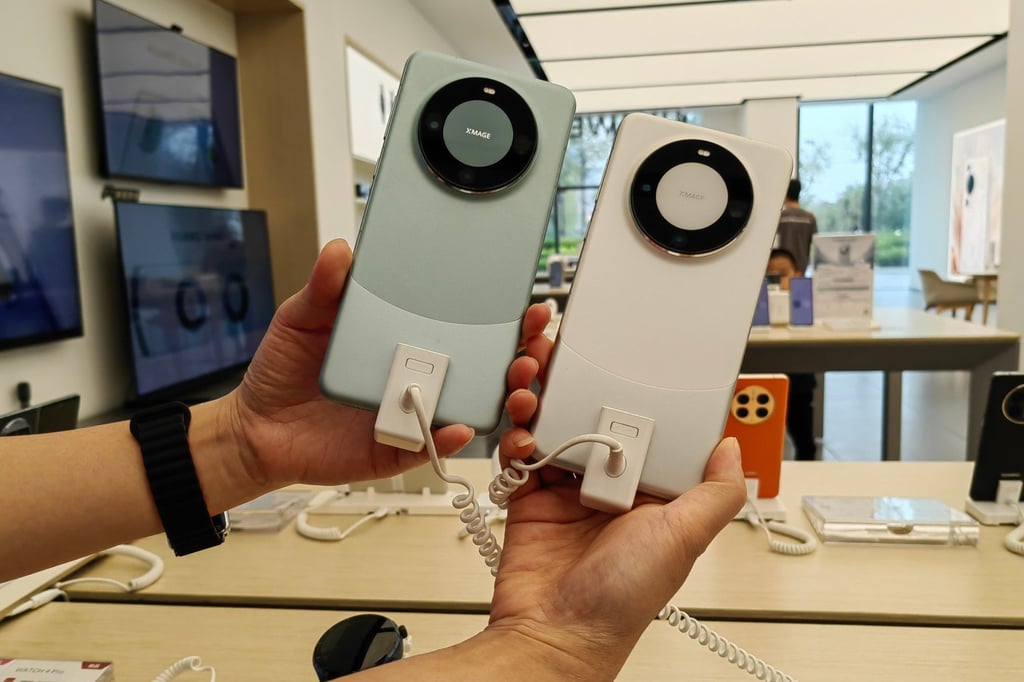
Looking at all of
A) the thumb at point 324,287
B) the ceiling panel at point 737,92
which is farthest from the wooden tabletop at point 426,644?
the ceiling panel at point 737,92

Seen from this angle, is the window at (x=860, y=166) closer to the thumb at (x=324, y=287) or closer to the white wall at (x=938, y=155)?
the white wall at (x=938, y=155)

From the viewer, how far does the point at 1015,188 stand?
3143mm

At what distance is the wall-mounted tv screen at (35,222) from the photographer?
69.2 inches

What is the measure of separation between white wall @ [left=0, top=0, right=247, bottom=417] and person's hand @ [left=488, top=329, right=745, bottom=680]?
183cm

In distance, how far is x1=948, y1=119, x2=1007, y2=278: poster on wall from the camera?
7.22 m

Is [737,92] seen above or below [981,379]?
above

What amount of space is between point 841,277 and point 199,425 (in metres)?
2.86

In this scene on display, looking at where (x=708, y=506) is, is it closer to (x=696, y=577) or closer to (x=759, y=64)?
(x=696, y=577)

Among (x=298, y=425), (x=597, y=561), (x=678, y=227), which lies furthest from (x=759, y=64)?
(x=597, y=561)

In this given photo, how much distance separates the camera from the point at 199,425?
0.74 m

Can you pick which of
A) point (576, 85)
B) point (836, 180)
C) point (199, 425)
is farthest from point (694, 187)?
point (836, 180)

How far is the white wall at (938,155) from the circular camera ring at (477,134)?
8.64 metres

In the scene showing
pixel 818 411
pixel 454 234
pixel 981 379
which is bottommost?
pixel 818 411

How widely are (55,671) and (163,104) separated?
2.24 meters
